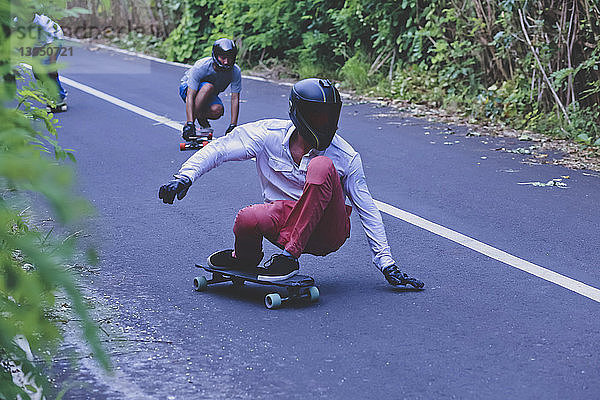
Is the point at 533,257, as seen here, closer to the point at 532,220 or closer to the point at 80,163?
the point at 532,220

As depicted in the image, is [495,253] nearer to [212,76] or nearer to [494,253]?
[494,253]

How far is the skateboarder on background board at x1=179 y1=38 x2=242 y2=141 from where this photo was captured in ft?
33.9

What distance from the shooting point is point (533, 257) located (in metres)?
6.27

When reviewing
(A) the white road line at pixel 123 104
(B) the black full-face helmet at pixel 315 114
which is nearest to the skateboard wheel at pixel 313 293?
(B) the black full-face helmet at pixel 315 114

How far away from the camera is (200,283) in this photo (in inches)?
A: 216

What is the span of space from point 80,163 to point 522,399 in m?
6.60

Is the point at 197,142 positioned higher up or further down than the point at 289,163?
further down

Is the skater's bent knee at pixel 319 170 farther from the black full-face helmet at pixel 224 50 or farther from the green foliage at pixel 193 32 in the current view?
the green foliage at pixel 193 32

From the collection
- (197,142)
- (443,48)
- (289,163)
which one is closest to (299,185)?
(289,163)

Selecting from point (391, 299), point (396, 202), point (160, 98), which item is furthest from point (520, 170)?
point (160, 98)

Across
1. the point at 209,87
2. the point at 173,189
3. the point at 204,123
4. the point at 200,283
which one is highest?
the point at 173,189

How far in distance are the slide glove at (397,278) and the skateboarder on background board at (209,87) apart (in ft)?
16.9

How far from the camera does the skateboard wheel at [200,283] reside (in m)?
5.49

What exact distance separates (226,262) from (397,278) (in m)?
1.00
